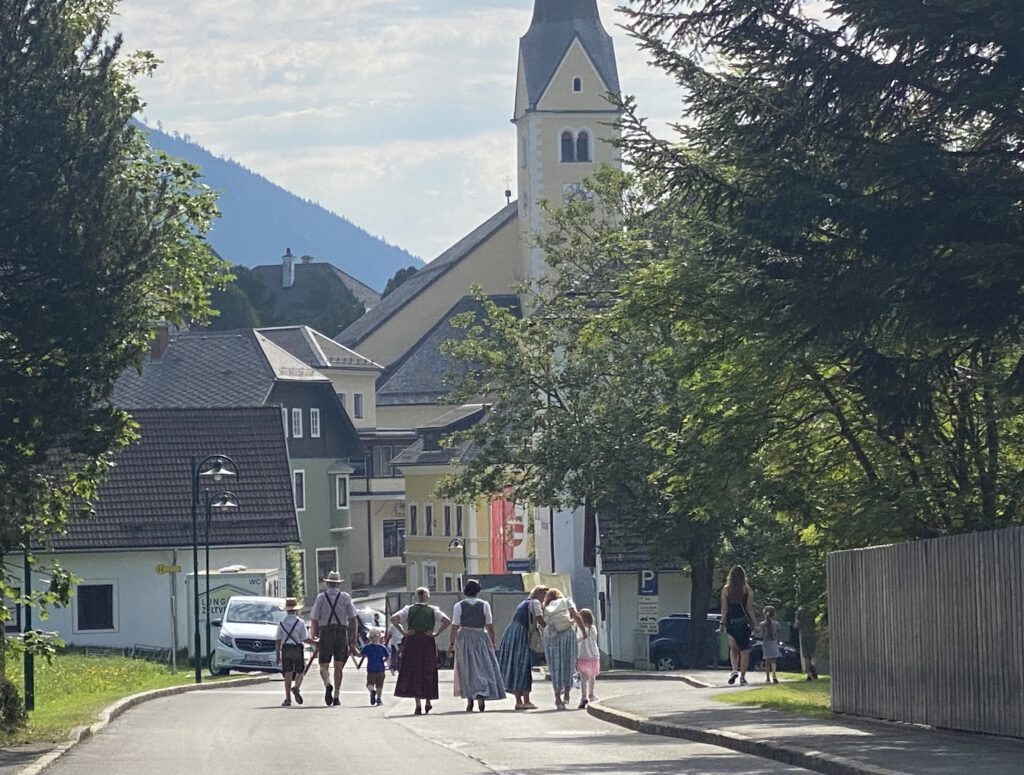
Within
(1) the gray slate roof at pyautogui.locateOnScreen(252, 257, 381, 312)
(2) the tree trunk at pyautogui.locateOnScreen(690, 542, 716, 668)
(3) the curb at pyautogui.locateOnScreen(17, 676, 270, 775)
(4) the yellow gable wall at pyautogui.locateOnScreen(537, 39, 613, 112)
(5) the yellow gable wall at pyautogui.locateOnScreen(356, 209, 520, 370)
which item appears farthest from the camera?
(1) the gray slate roof at pyautogui.locateOnScreen(252, 257, 381, 312)

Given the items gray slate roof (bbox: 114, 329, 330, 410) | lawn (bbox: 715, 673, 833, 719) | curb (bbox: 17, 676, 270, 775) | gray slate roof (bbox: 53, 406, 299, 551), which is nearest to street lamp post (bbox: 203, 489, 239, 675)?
gray slate roof (bbox: 53, 406, 299, 551)

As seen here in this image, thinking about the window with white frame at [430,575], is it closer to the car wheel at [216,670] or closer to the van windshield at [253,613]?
the van windshield at [253,613]

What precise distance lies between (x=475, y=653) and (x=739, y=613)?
5.14 meters

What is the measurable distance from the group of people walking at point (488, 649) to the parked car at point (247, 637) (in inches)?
765

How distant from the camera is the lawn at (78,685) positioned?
793 inches

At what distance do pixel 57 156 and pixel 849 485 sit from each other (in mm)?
11488

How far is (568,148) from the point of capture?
111875 millimetres

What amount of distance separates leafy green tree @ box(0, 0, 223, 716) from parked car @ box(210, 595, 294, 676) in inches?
1035

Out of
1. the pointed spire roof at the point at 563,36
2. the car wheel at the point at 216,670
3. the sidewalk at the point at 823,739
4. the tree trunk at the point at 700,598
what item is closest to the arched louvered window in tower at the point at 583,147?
the pointed spire roof at the point at 563,36

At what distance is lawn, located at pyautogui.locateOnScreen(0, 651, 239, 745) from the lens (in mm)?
20142

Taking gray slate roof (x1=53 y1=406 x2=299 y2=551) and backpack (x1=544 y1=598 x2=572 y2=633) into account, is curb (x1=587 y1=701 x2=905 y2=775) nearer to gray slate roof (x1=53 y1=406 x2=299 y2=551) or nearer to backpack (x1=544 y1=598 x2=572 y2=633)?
backpack (x1=544 y1=598 x2=572 y2=633)

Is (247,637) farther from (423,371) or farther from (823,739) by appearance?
(423,371)

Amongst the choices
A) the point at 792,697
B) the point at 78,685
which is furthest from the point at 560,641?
the point at 78,685

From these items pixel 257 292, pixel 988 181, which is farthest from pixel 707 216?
pixel 257 292
